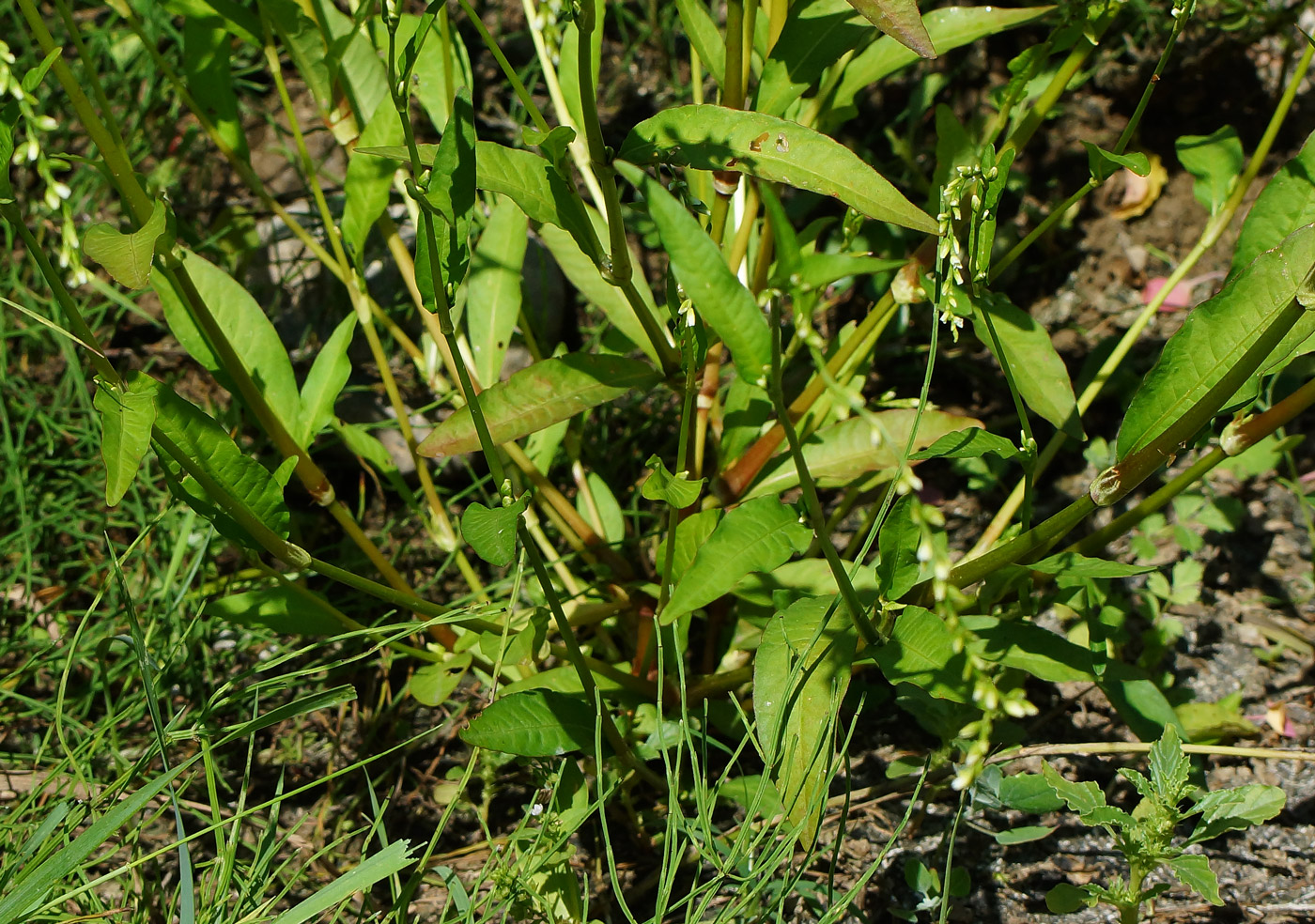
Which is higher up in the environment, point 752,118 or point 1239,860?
point 752,118

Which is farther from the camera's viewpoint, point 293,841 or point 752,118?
point 293,841

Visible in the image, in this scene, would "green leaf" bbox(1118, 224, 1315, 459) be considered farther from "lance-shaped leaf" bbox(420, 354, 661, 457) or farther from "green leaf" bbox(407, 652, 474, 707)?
"green leaf" bbox(407, 652, 474, 707)

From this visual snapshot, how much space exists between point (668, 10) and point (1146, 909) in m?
2.26

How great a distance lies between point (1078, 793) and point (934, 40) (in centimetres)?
114

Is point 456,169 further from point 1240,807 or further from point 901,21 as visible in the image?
point 1240,807

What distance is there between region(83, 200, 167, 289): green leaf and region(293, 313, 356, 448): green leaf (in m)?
0.37

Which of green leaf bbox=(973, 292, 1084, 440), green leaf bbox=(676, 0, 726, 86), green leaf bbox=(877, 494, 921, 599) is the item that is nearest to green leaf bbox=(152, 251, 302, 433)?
green leaf bbox=(676, 0, 726, 86)

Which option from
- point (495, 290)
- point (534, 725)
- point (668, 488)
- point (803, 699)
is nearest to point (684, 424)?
point (668, 488)

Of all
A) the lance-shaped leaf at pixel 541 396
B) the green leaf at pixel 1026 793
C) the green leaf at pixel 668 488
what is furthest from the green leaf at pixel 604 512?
the green leaf at pixel 1026 793

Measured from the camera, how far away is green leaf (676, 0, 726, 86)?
1603 mm

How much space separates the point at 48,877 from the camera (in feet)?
4.01

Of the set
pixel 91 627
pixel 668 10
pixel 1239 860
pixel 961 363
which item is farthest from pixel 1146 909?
pixel 668 10

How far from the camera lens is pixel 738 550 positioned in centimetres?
128

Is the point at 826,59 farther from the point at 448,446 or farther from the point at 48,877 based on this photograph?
the point at 48,877
